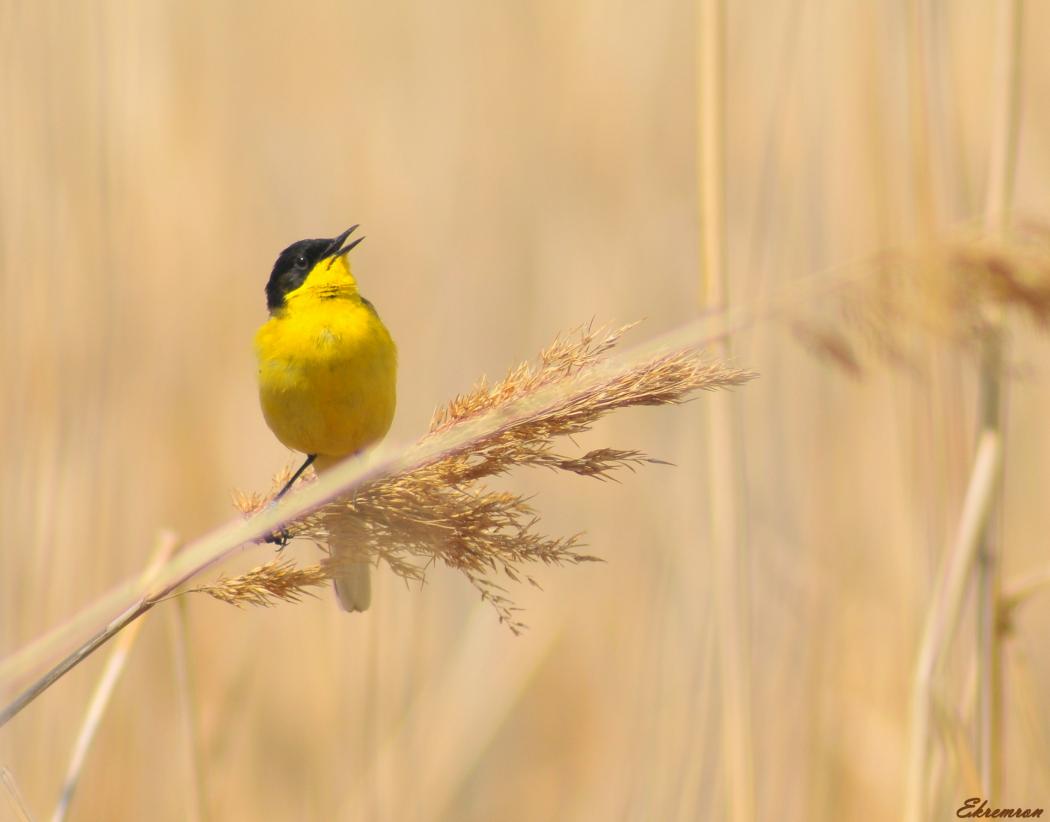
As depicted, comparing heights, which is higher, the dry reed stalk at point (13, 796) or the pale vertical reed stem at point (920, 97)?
the pale vertical reed stem at point (920, 97)

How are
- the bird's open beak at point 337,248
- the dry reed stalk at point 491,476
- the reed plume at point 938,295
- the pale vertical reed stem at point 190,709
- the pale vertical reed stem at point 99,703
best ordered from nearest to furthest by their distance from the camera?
the reed plume at point 938,295, the dry reed stalk at point 491,476, the pale vertical reed stem at point 99,703, the pale vertical reed stem at point 190,709, the bird's open beak at point 337,248

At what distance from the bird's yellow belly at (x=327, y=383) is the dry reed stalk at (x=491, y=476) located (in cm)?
89

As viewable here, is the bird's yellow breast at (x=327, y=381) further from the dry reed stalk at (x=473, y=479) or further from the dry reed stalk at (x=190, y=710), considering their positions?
the dry reed stalk at (x=473, y=479)

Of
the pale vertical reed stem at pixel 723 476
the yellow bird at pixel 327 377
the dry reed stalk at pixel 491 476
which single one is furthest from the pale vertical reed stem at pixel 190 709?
the pale vertical reed stem at pixel 723 476

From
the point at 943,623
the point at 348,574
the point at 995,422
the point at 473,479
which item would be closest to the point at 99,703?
the point at 348,574

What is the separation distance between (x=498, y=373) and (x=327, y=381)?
103cm

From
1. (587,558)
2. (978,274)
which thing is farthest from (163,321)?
(978,274)

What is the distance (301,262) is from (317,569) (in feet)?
5.11

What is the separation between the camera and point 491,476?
1354 mm

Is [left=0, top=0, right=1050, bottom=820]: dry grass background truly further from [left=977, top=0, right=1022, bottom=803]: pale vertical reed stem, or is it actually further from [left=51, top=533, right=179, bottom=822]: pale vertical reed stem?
[left=51, top=533, right=179, bottom=822]: pale vertical reed stem

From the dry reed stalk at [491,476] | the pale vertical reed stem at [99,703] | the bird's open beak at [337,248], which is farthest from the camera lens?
the bird's open beak at [337,248]

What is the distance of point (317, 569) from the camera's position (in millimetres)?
1293

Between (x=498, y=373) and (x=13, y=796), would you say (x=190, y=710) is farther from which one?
(x=498, y=373)

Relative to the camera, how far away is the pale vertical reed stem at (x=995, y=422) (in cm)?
163
